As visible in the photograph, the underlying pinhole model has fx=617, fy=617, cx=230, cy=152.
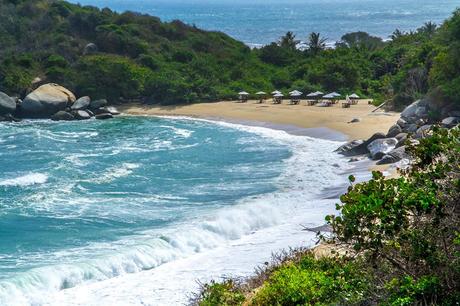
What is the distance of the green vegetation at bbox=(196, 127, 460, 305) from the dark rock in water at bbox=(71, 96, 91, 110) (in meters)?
37.8

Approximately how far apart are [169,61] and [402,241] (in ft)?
161

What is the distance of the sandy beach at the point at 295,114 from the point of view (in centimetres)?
3659

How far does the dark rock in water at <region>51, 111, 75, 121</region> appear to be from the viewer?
147ft

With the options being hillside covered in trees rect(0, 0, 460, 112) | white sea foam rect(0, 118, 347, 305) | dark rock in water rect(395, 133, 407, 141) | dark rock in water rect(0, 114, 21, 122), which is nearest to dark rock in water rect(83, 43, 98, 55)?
hillside covered in trees rect(0, 0, 460, 112)

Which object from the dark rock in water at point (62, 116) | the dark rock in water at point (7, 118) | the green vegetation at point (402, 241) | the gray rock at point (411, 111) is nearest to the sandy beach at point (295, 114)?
the gray rock at point (411, 111)

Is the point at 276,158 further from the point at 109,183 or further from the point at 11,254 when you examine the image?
the point at 11,254

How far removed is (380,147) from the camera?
28.9 metres

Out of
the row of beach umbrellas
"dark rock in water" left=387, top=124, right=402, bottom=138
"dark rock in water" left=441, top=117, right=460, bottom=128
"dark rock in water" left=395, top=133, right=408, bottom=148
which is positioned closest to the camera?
"dark rock in water" left=395, top=133, right=408, bottom=148

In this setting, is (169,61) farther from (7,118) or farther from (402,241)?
(402,241)

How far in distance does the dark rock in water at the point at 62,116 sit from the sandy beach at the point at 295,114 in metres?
4.08

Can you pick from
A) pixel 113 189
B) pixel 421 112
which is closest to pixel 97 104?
pixel 113 189

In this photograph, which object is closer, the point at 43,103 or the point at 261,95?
the point at 43,103

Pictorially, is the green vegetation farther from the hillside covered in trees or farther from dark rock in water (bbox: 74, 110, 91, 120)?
dark rock in water (bbox: 74, 110, 91, 120)

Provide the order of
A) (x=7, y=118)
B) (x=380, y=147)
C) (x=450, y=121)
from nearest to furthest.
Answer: (x=380, y=147) < (x=450, y=121) < (x=7, y=118)
